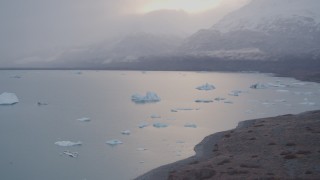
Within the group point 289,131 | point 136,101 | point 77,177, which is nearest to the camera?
point 77,177

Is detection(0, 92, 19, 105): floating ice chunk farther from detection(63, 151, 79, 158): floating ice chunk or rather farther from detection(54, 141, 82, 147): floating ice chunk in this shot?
detection(63, 151, 79, 158): floating ice chunk

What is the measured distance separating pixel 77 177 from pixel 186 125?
63.2 ft

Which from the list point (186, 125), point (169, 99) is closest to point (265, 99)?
point (169, 99)

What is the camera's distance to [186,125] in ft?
143

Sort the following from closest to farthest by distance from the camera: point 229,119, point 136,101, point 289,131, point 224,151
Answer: point 224,151
point 289,131
point 229,119
point 136,101

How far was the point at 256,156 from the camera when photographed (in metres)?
24.8

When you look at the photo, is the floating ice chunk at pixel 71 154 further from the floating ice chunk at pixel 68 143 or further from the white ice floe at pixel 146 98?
the white ice floe at pixel 146 98

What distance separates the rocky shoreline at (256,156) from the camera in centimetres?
2102

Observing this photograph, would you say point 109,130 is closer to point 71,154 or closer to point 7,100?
point 71,154

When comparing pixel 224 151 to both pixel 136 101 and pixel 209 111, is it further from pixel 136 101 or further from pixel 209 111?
pixel 136 101

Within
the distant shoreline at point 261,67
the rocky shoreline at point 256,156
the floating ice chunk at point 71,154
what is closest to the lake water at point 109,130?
the floating ice chunk at point 71,154

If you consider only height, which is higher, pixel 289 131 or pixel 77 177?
pixel 289 131

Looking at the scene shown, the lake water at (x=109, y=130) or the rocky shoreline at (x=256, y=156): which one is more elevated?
the rocky shoreline at (x=256, y=156)

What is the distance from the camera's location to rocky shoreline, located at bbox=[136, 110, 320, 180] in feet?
69.0
